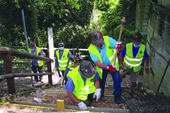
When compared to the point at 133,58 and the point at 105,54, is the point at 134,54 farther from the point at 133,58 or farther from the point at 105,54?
the point at 105,54

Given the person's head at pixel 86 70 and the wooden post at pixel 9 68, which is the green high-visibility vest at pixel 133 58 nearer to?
the person's head at pixel 86 70

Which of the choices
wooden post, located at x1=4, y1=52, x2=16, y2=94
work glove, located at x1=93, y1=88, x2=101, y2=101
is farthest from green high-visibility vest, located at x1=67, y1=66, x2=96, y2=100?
wooden post, located at x1=4, y1=52, x2=16, y2=94

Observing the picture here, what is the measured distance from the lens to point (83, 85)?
3.36 meters

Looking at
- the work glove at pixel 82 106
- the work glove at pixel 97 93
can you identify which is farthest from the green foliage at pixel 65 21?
the work glove at pixel 82 106

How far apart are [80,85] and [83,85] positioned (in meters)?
0.06

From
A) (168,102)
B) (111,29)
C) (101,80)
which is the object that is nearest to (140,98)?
(168,102)

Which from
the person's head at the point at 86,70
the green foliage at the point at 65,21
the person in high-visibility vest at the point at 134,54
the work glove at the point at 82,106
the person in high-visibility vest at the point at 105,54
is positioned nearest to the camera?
the work glove at the point at 82,106

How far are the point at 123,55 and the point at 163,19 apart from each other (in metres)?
1.34

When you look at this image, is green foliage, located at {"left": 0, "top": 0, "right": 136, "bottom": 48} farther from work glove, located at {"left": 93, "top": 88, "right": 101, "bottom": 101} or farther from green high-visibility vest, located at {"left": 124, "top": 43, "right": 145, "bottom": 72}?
work glove, located at {"left": 93, "top": 88, "right": 101, "bottom": 101}

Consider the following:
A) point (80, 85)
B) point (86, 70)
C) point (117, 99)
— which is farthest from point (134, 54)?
point (80, 85)

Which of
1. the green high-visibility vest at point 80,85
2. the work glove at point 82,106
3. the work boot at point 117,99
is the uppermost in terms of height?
the green high-visibility vest at point 80,85

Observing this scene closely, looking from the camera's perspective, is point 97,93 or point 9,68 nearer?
point 9,68

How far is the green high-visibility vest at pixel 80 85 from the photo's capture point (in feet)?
10.9

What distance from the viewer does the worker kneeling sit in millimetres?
3240
